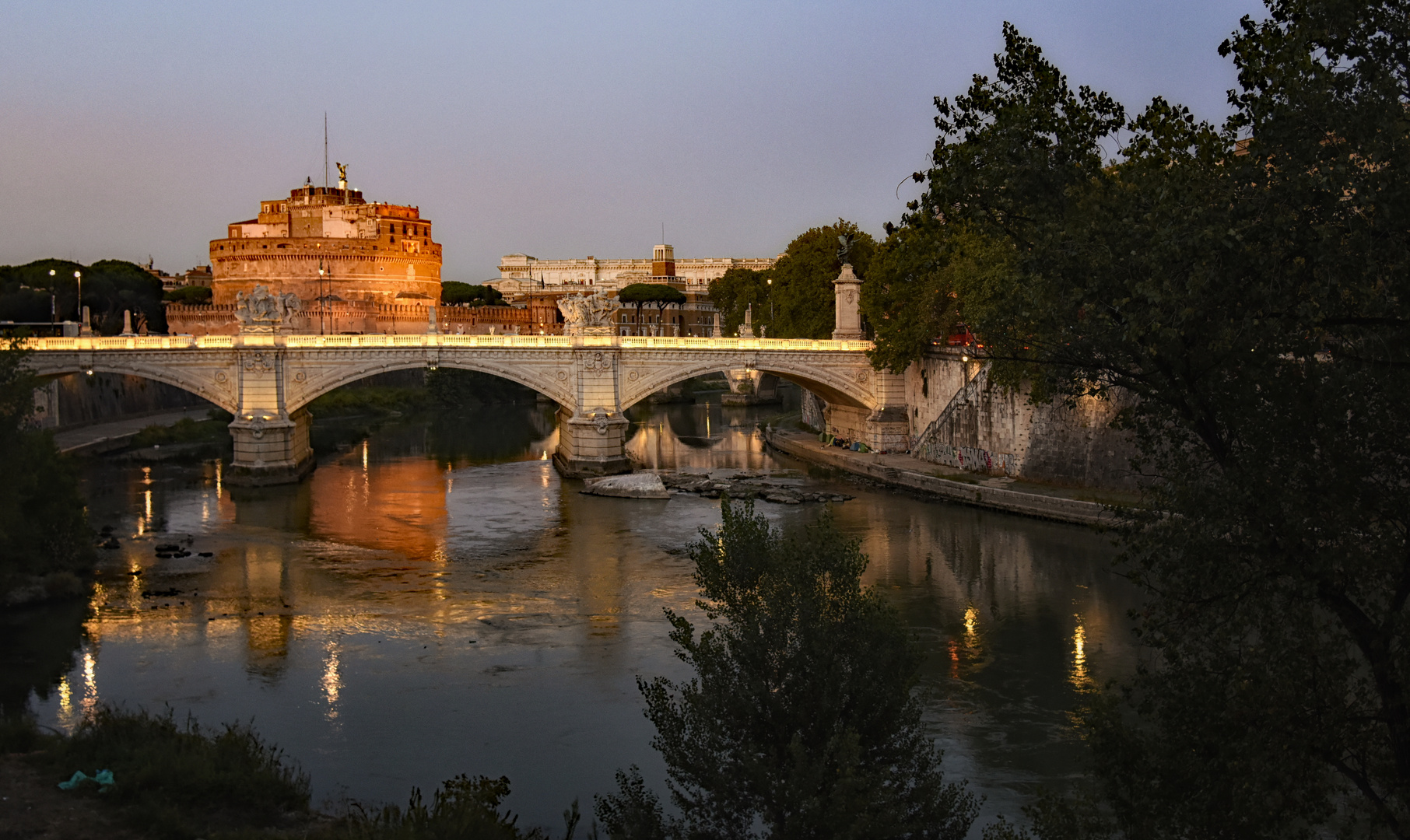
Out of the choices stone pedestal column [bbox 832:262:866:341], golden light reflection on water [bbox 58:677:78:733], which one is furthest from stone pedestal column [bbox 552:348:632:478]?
golden light reflection on water [bbox 58:677:78:733]

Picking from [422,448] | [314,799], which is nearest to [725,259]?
[422,448]

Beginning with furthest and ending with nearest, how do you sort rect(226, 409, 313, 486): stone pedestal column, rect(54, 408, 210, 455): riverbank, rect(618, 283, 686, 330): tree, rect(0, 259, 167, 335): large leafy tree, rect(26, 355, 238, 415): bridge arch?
1. rect(618, 283, 686, 330): tree
2. rect(0, 259, 167, 335): large leafy tree
3. rect(54, 408, 210, 455): riverbank
4. rect(226, 409, 313, 486): stone pedestal column
5. rect(26, 355, 238, 415): bridge arch

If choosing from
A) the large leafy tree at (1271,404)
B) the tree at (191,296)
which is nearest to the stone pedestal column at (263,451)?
the large leafy tree at (1271,404)

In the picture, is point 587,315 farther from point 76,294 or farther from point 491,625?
point 76,294

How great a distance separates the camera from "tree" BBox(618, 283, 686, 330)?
10006 centimetres

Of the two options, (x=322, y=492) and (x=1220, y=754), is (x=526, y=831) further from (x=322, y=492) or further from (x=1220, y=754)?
(x=322, y=492)

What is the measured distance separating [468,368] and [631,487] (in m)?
7.76

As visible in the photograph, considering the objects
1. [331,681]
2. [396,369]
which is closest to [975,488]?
[331,681]

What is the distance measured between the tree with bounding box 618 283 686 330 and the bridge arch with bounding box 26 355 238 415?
208 feet

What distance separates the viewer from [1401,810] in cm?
800

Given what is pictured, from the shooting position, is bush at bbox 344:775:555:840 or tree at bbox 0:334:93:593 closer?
bush at bbox 344:775:555:840

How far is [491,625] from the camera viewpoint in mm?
21156

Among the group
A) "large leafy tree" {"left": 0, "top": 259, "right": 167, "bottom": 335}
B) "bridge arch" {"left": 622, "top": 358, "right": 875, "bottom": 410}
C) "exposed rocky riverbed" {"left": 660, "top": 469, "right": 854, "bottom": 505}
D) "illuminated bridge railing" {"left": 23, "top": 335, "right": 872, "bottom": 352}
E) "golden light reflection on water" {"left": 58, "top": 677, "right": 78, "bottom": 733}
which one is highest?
"large leafy tree" {"left": 0, "top": 259, "right": 167, "bottom": 335}

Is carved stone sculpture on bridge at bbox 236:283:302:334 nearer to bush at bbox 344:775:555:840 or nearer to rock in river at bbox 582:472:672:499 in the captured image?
rock in river at bbox 582:472:672:499
